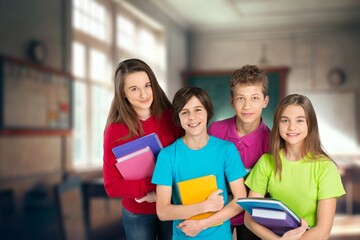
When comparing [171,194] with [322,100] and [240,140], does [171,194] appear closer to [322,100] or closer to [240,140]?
[240,140]

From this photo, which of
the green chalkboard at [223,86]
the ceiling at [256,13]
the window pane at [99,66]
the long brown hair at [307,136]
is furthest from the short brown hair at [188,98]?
the green chalkboard at [223,86]

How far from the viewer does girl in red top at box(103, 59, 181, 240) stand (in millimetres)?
1421

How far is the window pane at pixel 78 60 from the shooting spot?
479 centimetres

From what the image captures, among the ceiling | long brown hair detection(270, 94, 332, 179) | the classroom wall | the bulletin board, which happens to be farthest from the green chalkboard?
long brown hair detection(270, 94, 332, 179)

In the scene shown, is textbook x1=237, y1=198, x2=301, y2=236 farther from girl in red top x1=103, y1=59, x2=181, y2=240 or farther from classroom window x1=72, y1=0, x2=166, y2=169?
classroom window x1=72, y1=0, x2=166, y2=169

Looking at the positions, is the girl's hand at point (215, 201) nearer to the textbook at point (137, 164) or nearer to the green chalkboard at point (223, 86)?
the textbook at point (137, 164)

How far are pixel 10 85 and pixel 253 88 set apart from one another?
8.67ft

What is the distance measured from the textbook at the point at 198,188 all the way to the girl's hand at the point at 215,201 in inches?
0.9

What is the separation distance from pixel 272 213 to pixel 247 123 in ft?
1.21

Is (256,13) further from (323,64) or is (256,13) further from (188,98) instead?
(188,98)

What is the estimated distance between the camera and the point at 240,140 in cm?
146

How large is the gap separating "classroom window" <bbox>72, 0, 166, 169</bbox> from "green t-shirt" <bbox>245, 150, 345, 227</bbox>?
3.47m

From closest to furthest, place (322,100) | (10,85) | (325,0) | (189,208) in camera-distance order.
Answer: (189,208), (10,85), (325,0), (322,100)

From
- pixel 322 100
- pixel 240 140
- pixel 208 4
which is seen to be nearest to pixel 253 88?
pixel 240 140
